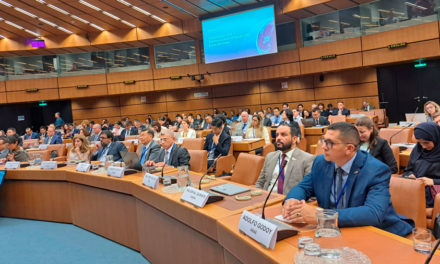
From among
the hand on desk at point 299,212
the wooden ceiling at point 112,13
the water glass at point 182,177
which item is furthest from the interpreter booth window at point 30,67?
the hand on desk at point 299,212

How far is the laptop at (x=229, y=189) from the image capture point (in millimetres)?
2659

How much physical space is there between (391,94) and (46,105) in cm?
1630

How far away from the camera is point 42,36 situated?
15906mm

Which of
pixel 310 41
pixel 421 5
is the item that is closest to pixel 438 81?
pixel 421 5

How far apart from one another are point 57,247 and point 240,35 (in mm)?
11465

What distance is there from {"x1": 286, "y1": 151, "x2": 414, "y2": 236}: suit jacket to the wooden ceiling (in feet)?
35.1

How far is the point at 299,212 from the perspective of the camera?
176cm

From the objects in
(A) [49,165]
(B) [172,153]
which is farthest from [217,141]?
(A) [49,165]

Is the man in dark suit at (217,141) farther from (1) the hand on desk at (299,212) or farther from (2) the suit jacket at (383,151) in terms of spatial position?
(1) the hand on desk at (299,212)

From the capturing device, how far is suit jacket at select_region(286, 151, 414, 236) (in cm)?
176

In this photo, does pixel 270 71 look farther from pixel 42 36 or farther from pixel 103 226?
pixel 103 226

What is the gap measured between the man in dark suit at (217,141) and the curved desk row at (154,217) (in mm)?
2051

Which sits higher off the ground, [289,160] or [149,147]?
[149,147]

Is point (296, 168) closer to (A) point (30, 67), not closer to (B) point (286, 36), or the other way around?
(B) point (286, 36)
